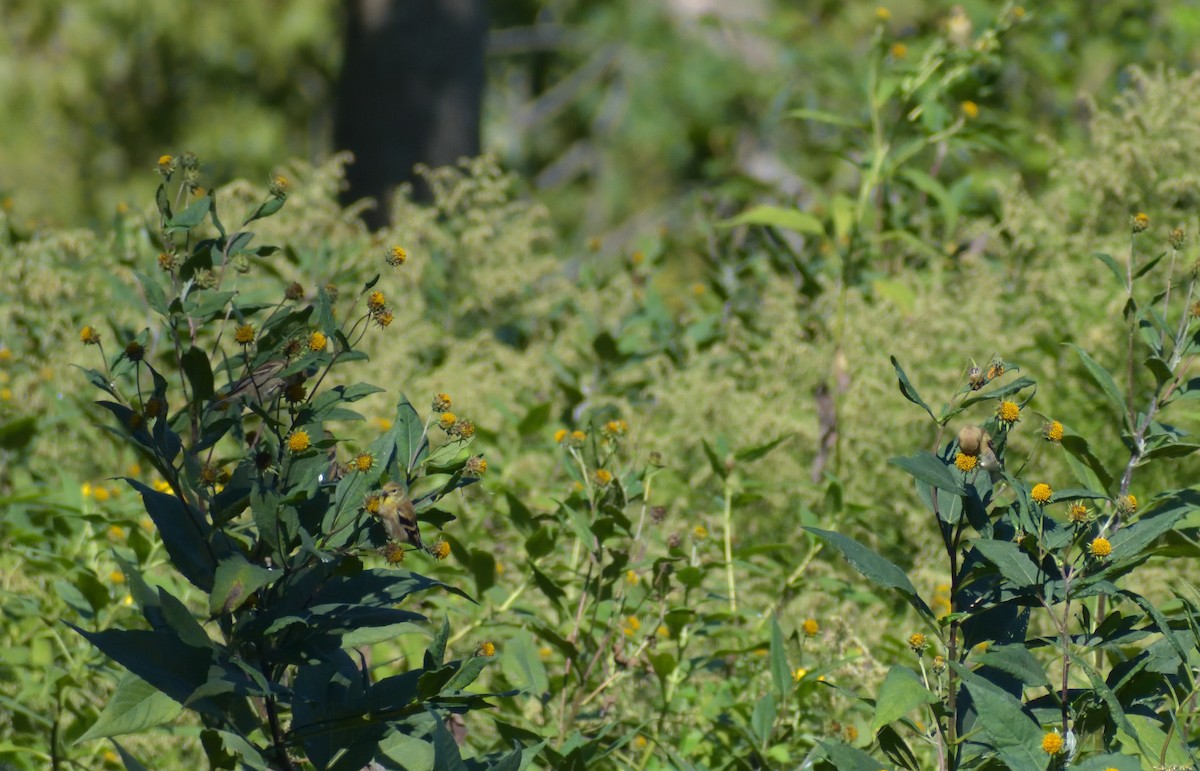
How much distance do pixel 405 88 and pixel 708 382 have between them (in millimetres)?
3737

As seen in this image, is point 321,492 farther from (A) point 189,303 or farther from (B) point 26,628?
(B) point 26,628

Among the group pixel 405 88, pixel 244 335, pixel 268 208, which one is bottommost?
pixel 244 335

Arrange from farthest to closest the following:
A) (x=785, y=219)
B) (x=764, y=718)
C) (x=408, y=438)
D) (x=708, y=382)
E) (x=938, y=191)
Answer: (x=938, y=191), (x=785, y=219), (x=708, y=382), (x=764, y=718), (x=408, y=438)

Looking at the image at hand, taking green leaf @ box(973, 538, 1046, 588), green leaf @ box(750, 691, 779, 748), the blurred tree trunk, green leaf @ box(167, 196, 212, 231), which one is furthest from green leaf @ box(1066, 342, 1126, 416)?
the blurred tree trunk

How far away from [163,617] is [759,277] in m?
2.52

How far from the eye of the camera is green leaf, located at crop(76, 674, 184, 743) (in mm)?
1362

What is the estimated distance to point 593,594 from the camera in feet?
7.36

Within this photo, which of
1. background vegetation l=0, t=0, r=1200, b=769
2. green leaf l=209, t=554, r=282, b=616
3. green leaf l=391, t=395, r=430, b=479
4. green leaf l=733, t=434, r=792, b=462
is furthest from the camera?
green leaf l=733, t=434, r=792, b=462

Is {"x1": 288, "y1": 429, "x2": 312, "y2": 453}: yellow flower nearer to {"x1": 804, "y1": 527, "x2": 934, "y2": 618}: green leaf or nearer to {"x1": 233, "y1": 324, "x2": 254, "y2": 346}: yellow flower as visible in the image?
{"x1": 233, "y1": 324, "x2": 254, "y2": 346}: yellow flower

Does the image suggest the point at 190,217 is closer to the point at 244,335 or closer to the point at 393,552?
the point at 244,335

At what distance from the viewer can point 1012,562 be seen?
4.62 ft

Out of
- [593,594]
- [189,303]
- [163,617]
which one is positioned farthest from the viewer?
[593,594]

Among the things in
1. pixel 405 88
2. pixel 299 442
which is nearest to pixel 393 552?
pixel 299 442

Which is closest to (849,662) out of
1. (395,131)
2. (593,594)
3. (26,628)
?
(593,594)
